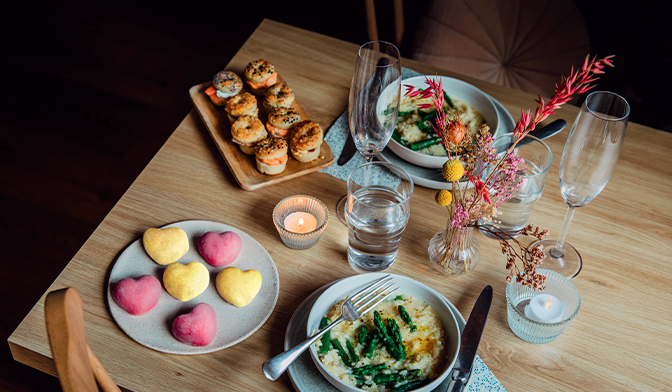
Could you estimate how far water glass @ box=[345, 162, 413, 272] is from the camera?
96 cm

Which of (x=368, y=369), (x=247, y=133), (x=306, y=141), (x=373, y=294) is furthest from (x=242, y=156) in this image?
(x=368, y=369)

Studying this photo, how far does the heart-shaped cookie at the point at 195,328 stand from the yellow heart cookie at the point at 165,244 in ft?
0.49

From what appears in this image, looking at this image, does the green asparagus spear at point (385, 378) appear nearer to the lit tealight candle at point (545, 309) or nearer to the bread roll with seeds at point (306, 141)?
the lit tealight candle at point (545, 309)

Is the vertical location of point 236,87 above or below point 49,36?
above

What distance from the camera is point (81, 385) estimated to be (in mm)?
582

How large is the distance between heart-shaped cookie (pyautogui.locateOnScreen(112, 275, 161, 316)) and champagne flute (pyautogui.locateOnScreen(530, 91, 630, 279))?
2.63 feet

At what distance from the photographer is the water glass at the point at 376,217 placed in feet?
3.15

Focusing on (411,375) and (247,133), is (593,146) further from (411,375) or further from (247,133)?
(247,133)

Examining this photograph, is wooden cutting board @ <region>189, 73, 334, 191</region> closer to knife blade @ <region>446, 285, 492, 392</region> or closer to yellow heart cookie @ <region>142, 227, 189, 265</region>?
yellow heart cookie @ <region>142, 227, 189, 265</region>

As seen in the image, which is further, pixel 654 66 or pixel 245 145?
pixel 654 66

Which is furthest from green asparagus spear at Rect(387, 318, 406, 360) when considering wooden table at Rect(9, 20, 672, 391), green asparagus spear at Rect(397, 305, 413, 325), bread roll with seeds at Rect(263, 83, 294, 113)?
bread roll with seeds at Rect(263, 83, 294, 113)

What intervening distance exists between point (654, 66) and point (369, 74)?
1895mm

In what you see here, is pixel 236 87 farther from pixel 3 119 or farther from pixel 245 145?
pixel 3 119

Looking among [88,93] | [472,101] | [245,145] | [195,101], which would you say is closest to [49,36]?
[88,93]
